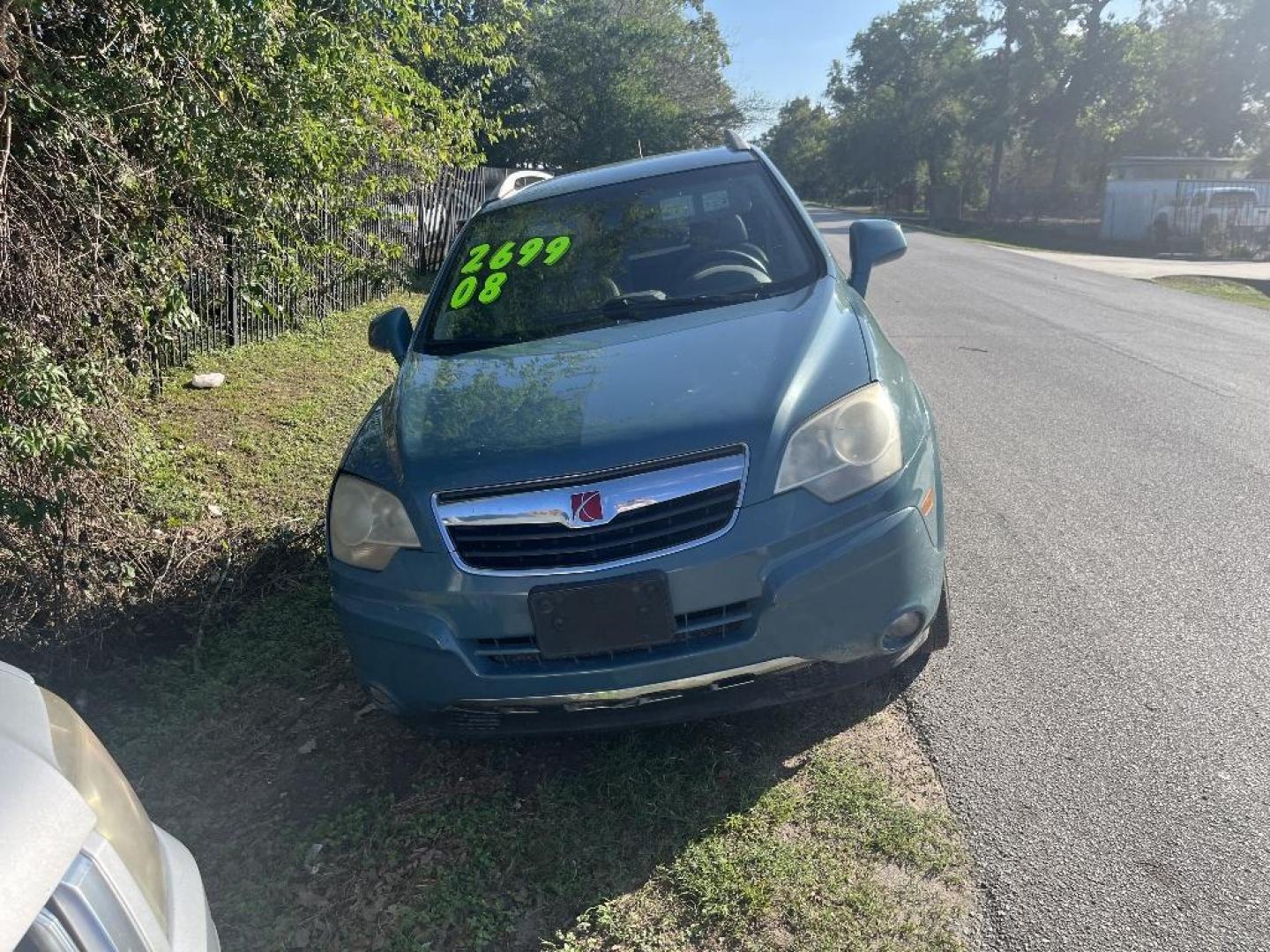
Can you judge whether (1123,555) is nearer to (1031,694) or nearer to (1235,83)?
(1031,694)

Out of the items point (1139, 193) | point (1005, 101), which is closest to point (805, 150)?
point (1005, 101)

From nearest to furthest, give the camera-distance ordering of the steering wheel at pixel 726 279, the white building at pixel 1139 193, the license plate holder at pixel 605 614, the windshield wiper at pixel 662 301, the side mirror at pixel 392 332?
the license plate holder at pixel 605 614, the windshield wiper at pixel 662 301, the steering wheel at pixel 726 279, the side mirror at pixel 392 332, the white building at pixel 1139 193

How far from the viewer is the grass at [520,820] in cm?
249

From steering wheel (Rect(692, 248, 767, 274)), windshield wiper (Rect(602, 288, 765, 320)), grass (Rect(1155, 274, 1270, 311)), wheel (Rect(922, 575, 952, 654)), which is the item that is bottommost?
grass (Rect(1155, 274, 1270, 311))

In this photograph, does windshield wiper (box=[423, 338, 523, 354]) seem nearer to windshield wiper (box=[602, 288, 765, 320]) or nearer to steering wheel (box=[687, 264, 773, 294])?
windshield wiper (box=[602, 288, 765, 320])

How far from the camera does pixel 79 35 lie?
4164 millimetres

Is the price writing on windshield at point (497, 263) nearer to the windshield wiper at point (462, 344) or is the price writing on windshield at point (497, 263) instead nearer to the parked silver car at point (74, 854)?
the windshield wiper at point (462, 344)

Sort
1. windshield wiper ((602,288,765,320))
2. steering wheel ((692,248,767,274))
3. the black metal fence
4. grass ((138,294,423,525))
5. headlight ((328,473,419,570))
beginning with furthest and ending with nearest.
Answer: the black metal fence → grass ((138,294,423,525)) → steering wheel ((692,248,767,274)) → windshield wiper ((602,288,765,320)) → headlight ((328,473,419,570))

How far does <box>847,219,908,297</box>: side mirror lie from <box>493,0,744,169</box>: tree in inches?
747

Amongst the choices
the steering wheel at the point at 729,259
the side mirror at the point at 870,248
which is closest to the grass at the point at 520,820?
the steering wheel at the point at 729,259

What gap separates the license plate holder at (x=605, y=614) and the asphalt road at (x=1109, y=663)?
1003mm

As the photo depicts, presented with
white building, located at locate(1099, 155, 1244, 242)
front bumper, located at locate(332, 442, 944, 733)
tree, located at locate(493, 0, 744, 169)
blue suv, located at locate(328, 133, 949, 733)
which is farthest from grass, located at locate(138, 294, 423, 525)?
white building, located at locate(1099, 155, 1244, 242)

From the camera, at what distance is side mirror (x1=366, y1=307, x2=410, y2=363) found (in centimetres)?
440

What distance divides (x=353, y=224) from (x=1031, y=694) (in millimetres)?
5078
